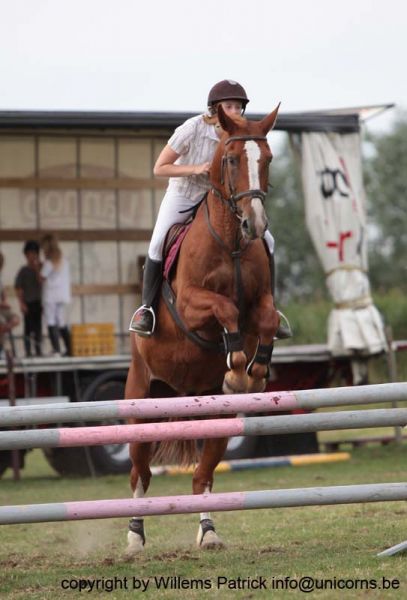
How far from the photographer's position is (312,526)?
822cm

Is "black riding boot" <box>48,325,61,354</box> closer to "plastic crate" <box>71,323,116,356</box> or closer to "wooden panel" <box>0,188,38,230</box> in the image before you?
"plastic crate" <box>71,323,116,356</box>

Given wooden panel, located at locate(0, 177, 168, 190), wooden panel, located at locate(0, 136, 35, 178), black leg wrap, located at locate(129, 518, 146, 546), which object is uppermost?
wooden panel, located at locate(0, 136, 35, 178)

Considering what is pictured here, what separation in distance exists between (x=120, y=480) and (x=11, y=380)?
177 centimetres

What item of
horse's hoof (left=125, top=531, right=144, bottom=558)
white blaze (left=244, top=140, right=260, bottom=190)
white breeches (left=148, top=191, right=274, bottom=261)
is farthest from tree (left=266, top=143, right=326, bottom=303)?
white blaze (left=244, top=140, right=260, bottom=190)

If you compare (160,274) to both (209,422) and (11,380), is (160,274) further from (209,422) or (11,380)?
(11,380)

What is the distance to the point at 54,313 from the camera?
15.8 metres

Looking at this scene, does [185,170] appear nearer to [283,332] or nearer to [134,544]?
[283,332]

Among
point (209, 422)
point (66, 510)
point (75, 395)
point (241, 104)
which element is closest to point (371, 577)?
point (209, 422)

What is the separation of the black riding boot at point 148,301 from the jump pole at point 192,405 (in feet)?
7.00

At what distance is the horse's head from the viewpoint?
22.4 feet

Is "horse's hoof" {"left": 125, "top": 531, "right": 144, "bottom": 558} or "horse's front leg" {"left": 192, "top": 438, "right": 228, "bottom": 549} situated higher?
"horse's front leg" {"left": 192, "top": 438, "right": 228, "bottom": 549}

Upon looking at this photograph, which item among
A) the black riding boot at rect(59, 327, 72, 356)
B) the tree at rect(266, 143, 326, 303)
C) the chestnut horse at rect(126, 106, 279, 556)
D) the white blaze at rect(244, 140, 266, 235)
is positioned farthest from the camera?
the tree at rect(266, 143, 326, 303)

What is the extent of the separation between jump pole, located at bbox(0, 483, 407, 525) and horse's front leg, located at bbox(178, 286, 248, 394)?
1.36 m

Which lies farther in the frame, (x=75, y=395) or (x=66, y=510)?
(x=75, y=395)
